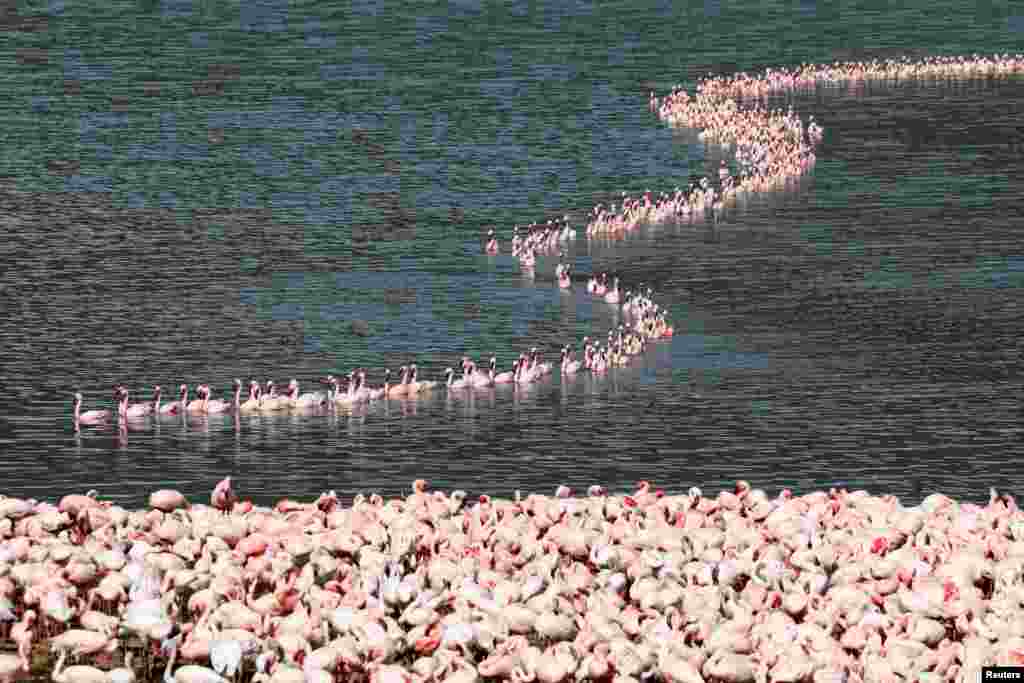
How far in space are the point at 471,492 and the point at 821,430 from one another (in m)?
9.64

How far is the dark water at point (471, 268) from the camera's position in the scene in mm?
50781

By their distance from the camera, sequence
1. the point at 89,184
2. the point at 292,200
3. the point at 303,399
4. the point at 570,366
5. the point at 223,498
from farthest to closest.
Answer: the point at 89,184
the point at 292,200
the point at 570,366
the point at 303,399
the point at 223,498

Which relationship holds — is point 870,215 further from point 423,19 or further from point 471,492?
point 423,19

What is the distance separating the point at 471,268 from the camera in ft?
242

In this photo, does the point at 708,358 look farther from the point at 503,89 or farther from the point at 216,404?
the point at 503,89

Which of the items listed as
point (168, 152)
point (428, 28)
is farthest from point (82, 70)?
point (168, 152)

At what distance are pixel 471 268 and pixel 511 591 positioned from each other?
142 ft

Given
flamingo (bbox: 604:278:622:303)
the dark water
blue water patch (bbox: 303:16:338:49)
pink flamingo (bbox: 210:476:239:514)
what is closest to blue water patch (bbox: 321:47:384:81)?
the dark water

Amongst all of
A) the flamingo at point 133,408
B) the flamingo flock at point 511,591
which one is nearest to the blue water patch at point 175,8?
the flamingo at point 133,408

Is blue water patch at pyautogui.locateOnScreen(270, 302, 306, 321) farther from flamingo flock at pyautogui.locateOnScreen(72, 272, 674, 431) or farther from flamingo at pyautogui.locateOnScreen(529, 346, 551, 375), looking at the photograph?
flamingo at pyautogui.locateOnScreen(529, 346, 551, 375)

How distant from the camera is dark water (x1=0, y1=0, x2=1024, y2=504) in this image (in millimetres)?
50781

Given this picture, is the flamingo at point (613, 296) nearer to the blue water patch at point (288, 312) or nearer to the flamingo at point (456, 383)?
the blue water patch at point (288, 312)

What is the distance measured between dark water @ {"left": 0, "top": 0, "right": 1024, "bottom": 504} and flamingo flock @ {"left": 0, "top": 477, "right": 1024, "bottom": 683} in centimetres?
1154

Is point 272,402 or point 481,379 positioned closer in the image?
point 272,402
